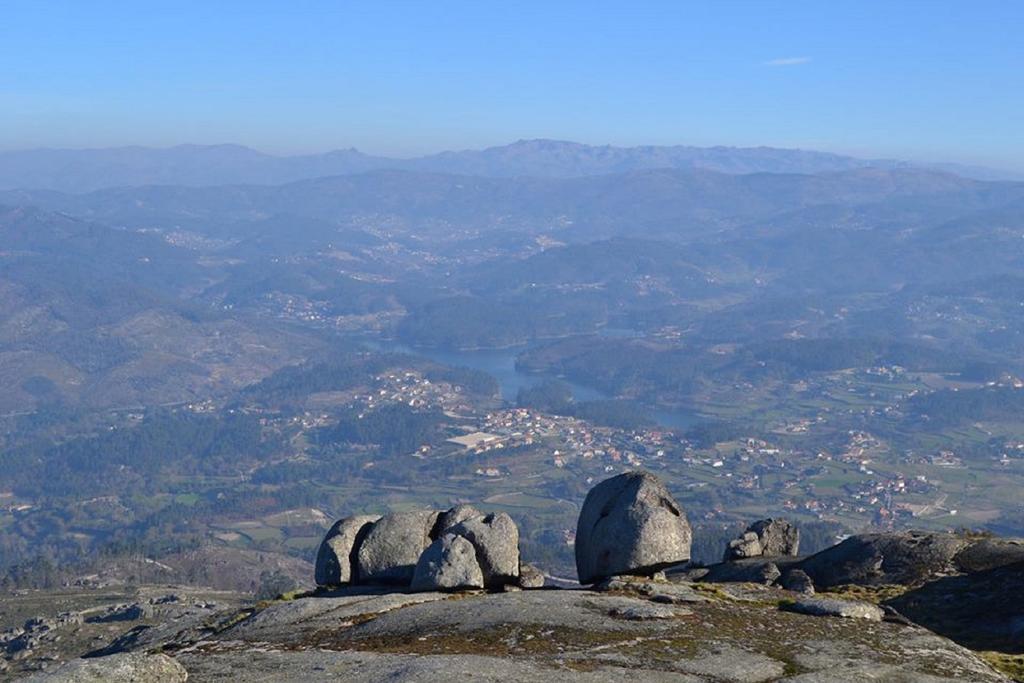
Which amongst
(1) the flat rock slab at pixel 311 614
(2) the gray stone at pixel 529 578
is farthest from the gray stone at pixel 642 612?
(2) the gray stone at pixel 529 578

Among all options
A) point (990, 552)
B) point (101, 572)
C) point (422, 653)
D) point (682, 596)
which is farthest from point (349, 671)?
point (101, 572)

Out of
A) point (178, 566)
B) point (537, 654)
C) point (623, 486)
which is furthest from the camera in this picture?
point (178, 566)

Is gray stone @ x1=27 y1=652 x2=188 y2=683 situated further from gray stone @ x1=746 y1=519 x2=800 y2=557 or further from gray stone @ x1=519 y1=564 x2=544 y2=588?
gray stone @ x1=746 y1=519 x2=800 y2=557

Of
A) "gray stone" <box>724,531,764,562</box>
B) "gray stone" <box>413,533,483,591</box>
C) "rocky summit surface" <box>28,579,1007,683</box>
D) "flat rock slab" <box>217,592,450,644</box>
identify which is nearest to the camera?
"rocky summit surface" <box>28,579,1007,683</box>

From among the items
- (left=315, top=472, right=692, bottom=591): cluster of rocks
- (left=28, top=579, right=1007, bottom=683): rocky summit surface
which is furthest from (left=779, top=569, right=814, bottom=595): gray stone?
(left=315, top=472, right=692, bottom=591): cluster of rocks

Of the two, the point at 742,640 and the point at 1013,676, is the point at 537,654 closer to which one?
the point at 742,640

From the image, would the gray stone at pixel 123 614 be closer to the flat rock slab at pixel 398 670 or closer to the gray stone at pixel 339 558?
the gray stone at pixel 339 558
